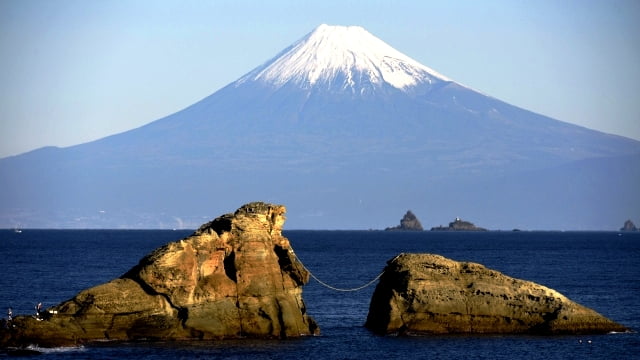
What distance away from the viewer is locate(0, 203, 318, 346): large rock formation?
4938 cm

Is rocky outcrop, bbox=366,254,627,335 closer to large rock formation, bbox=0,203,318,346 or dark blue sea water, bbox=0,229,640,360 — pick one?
dark blue sea water, bbox=0,229,640,360

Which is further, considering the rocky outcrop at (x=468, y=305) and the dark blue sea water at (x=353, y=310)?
the rocky outcrop at (x=468, y=305)

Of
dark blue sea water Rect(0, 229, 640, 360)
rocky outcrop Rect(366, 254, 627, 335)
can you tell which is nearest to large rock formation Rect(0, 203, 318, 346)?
dark blue sea water Rect(0, 229, 640, 360)

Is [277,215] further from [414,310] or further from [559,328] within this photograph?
[559,328]

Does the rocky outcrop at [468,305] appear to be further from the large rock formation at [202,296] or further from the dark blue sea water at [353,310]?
the large rock formation at [202,296]

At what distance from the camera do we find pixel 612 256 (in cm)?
13888

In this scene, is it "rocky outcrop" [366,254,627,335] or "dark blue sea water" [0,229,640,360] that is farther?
"rocky outcrop" [366,254,627,335]

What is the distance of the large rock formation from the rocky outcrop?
160 inches

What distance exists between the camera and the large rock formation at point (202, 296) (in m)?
49.4

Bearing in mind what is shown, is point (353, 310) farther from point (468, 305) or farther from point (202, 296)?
point (202, 296)

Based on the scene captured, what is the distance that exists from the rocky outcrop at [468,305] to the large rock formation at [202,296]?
4.05 meters


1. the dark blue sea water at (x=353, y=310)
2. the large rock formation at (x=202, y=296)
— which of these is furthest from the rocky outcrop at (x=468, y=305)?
the large rock formation at (x=202, y=296)

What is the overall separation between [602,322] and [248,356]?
1660 cm

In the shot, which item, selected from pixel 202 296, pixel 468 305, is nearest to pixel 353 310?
pixel 468 305
